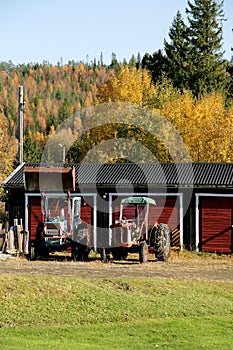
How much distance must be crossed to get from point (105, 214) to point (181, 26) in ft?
152

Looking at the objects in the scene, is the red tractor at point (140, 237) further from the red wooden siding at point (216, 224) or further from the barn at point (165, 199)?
the red wooden siding at point (216, 224)

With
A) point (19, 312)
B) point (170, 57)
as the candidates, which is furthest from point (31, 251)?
point (170, 57)

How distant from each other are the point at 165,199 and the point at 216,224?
2540 mm

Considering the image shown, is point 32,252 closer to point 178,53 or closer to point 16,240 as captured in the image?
point 16,240

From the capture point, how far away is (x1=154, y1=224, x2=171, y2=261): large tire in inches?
1089

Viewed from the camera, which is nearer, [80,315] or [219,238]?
[80,315]

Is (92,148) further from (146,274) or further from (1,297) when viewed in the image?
(1,297)

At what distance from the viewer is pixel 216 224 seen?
3041 centimetres

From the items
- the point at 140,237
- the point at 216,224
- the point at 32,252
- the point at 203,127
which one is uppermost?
the point at 203,127

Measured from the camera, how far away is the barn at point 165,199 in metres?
30.2

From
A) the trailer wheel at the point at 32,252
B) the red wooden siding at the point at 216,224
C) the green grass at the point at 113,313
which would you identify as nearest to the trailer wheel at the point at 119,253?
the trailer wheel at the point at 32,252

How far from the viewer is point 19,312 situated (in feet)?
60.6

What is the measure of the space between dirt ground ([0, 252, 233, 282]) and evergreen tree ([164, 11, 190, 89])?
43385mm

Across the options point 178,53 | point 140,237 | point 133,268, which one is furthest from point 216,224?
point 178,53
